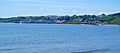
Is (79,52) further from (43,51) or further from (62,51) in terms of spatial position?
(43,51)

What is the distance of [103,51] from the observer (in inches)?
1385

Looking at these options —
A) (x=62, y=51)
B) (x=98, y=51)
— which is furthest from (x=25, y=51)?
(x=98, y=51)

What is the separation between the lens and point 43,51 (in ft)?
111

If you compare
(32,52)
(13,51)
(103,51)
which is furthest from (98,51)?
(13,51)

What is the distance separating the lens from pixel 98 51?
35.1 meters

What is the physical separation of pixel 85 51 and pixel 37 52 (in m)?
6.60

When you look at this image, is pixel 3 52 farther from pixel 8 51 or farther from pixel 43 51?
pixel 43 51

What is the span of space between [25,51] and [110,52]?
37.0 feet

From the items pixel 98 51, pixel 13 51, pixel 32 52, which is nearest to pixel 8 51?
pixel 13 51

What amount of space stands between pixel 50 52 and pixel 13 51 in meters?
4.79

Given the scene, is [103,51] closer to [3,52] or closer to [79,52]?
[79,52]

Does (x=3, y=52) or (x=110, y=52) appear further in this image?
(x=110, y=52)

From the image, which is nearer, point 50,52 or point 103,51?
point 50,52

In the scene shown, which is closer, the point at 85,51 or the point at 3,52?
the point at 3,52
